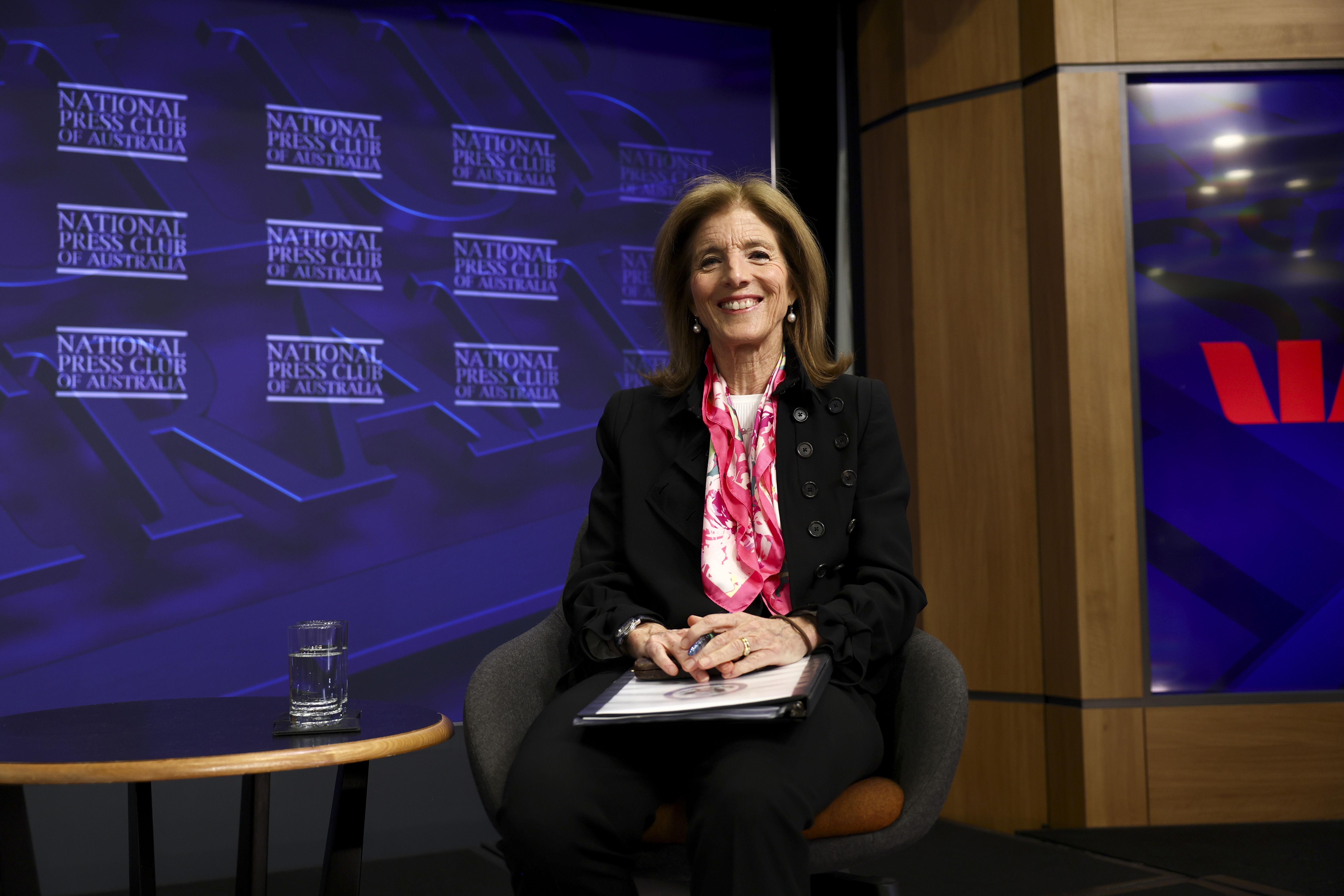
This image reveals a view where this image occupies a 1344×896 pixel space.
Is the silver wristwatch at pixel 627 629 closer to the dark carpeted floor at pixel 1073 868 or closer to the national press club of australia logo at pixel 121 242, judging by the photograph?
the dark carpeted floor at pixel 1073 868

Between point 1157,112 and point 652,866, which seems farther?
point 1157,112

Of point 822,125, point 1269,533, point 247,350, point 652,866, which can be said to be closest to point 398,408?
point 247,350

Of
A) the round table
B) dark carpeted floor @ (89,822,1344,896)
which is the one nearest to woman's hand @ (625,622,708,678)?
the round table

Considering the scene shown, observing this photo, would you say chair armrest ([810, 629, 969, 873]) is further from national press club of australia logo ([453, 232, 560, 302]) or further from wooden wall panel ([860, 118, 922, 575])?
national press club of australia logo ([453, 232, 560, 302])

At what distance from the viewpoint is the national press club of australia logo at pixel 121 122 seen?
9.77 feet

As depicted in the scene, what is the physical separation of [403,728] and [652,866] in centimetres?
39

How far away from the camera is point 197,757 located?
3.87ft

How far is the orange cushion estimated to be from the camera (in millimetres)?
1433

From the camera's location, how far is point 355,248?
10.8 ft

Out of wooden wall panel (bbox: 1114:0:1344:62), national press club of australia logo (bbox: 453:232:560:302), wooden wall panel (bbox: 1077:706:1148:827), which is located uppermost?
wooden wall panel (bbox: 1114:0:1344:62)

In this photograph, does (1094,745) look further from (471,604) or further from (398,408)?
(398,408)

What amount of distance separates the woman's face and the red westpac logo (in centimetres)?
195

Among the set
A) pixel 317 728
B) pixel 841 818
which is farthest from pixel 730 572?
pixel 317 728

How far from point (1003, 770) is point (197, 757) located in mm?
2683
